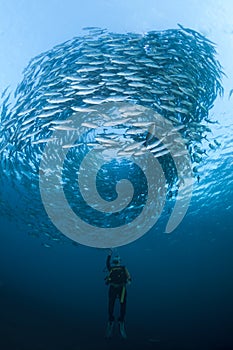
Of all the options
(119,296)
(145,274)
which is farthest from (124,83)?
(145,274)

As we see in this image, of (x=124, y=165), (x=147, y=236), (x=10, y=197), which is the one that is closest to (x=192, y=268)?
(x=147, y=236)

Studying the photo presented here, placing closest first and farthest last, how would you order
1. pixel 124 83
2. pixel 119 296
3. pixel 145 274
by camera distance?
1. pixel 124 83
2. pixel 119 296
3. pixel 145 274

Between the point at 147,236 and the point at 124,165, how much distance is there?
17641mm

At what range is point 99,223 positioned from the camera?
16.8 meters

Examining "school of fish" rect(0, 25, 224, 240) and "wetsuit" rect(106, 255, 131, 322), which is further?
"wetsuit" rect(106, 255, 131, 322)

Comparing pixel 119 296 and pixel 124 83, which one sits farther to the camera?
pixel 119 296

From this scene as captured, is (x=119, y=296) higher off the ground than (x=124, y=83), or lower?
lower

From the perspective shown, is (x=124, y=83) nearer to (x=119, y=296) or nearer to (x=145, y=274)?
(x=119, y=296)

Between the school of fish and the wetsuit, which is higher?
the school of fish

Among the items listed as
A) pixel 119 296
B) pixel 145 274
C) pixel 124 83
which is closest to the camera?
pixel 124 83

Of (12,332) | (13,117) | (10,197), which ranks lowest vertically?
(12,332)

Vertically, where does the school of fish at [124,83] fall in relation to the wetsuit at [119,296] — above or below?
above

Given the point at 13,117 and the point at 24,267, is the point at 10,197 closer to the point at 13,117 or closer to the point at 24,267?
the point at 13,117

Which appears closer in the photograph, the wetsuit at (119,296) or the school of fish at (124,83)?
the school of fish at (124,83)
